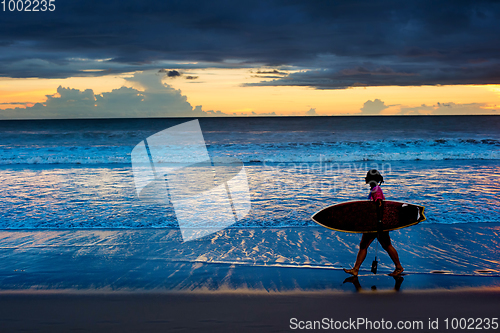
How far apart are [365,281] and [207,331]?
2149mm

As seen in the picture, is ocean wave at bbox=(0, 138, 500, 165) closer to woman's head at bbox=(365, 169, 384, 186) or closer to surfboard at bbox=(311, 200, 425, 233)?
surfboard at bbox=(311, 200, 425, 233)

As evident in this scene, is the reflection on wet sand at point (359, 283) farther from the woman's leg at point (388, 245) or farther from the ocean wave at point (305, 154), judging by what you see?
the ocean wave at point (305, 154)

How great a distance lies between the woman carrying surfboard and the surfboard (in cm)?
11

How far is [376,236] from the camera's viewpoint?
421 cm

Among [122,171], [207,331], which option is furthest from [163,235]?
[122,171]

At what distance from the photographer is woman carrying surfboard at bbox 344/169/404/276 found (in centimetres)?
394

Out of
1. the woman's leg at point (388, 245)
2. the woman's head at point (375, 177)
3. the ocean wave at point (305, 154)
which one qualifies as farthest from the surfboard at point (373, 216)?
the ocean wave at point (305, 154)

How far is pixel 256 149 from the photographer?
27875mm

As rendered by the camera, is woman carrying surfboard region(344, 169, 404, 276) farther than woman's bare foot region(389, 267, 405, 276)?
No

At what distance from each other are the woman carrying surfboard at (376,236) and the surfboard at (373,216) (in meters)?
0.11

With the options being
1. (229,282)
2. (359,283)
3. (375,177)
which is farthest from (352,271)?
(229,282)

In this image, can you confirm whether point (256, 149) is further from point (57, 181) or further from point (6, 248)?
point (6, 248)

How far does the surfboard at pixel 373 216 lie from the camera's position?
4.18 m

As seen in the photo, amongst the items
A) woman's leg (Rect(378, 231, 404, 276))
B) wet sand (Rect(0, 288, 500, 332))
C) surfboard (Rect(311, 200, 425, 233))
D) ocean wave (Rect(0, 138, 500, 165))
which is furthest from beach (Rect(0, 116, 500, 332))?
ocean wave (Rect(0, 138, 500, 165))
